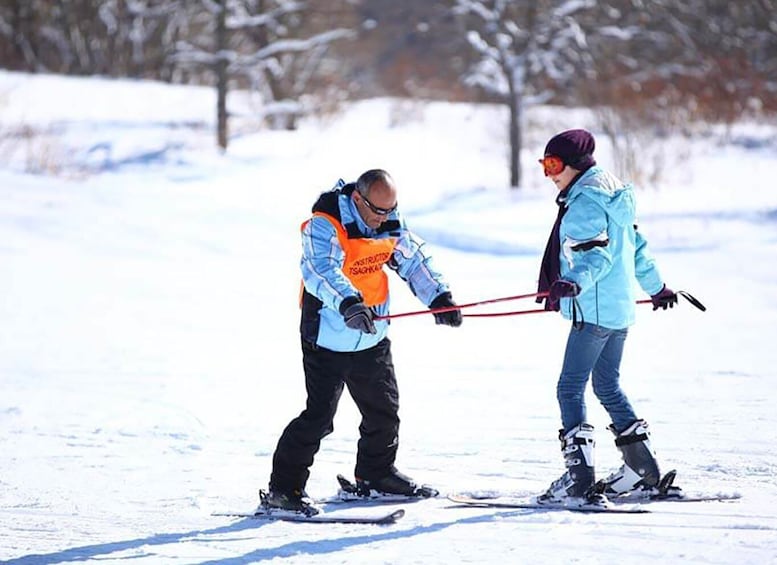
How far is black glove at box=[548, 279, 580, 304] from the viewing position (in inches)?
161

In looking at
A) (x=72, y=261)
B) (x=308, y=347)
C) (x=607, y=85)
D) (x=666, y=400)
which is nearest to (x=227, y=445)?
(x=308, y=347)

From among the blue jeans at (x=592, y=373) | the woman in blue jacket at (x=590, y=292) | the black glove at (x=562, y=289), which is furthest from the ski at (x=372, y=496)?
the black glove at (x=562, y=289)

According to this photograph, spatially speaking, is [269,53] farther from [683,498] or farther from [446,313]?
[683,498]

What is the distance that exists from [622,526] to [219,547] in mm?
1496

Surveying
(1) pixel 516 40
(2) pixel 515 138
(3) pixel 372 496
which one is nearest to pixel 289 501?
(3) pixel 372 496

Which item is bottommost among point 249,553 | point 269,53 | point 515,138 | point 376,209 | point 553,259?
point 249,553

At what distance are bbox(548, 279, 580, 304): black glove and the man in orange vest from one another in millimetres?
516

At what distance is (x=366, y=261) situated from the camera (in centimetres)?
439

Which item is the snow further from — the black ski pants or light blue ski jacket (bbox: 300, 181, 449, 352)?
light blue ski jacket (bbox: 300, 181, 449, 352)

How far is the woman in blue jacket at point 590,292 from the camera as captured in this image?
4.21 metres

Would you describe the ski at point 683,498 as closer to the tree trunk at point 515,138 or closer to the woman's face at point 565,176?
the woman's face at point 565,176

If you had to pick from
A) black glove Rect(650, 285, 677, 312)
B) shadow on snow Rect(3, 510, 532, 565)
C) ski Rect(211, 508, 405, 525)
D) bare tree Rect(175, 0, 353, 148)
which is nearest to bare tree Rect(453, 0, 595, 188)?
bare tree Rect(175, 0, 353, 148)

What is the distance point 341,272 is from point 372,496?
1056 millimetres

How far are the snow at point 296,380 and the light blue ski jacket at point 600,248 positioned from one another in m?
0.81
